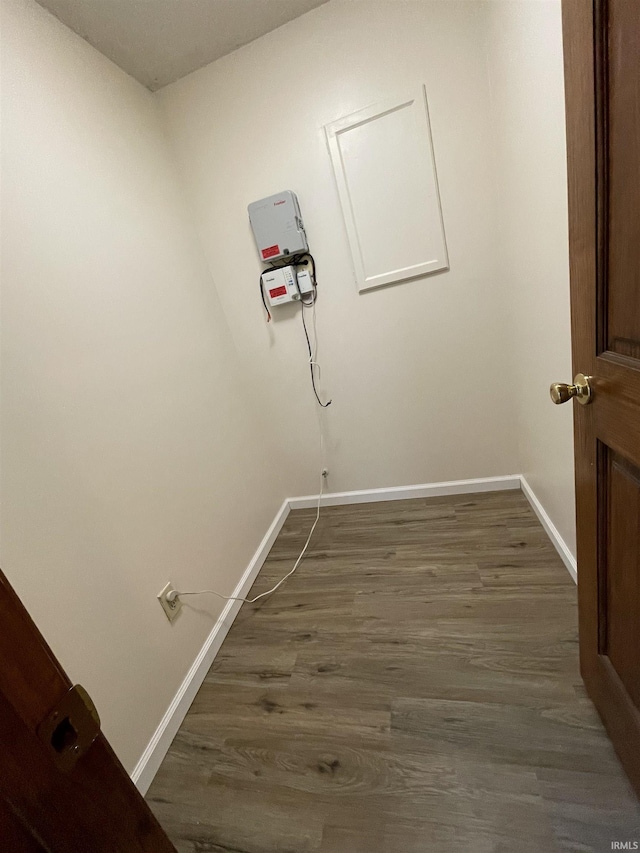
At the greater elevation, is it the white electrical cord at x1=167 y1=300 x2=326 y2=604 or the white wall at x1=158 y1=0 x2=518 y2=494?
the white wall at x1=158 y1=0 x2=518 y2=494

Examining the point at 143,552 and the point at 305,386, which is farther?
the point at 305,386

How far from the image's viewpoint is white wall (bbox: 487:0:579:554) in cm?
109

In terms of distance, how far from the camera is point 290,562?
1.99 meters

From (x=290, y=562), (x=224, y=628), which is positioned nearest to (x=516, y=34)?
(x=290, y=562)

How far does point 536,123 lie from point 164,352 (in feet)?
5.12

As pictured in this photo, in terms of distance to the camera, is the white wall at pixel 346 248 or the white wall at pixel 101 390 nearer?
the white wall at pixel 101 390

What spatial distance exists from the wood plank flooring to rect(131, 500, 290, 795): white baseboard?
3 cm

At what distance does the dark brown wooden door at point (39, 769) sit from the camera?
0.37 metres

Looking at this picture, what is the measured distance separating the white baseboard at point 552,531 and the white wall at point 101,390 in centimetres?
148

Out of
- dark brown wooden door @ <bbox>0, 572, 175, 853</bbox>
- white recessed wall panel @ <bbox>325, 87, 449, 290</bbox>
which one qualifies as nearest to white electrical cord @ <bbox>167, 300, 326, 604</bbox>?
white recessed wall panel @ <bbox>325, 87, 449, 290</bbox>

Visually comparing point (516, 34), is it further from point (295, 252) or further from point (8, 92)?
point (8, 92)

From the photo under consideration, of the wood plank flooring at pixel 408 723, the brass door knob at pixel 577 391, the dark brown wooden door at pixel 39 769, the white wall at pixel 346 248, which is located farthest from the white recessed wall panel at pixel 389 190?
the dark brown wooden door at pixel 39 769

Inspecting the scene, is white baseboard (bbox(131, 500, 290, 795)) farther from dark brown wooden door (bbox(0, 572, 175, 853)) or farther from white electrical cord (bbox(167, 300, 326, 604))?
dark brown wooden door (bbox(0, 572, 175, 853))

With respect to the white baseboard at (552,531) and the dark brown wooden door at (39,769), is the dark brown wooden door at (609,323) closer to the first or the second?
the white baseboard at (552,531)
